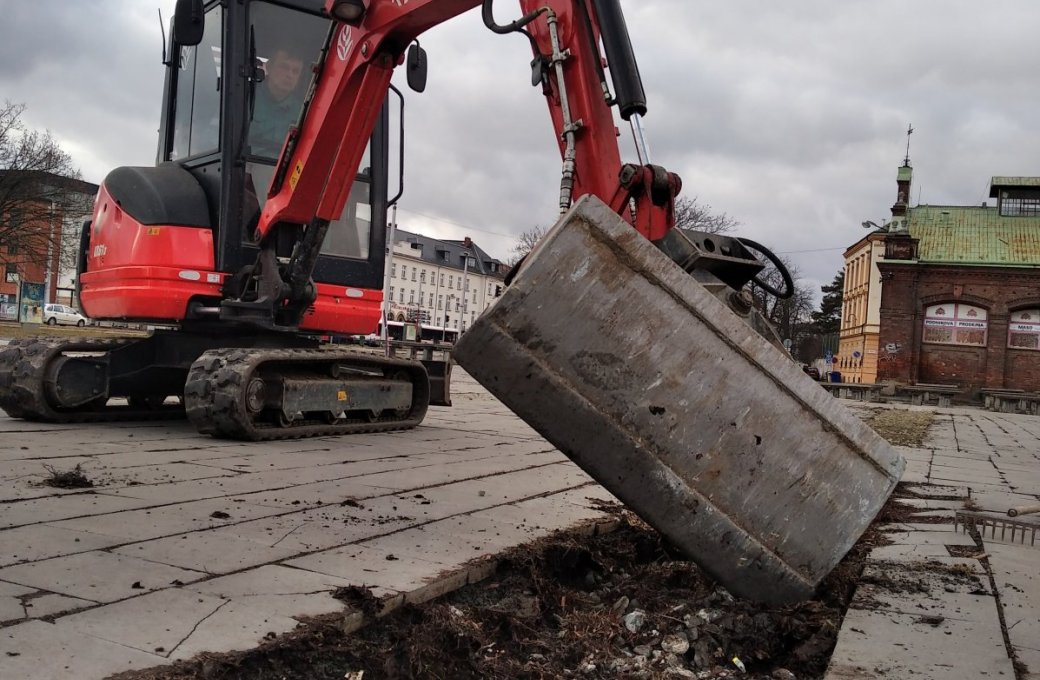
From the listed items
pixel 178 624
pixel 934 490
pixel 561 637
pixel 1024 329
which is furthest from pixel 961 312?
pixel 178 624

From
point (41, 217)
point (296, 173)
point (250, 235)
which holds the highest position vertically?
point (41, 217)

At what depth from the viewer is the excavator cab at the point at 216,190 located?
23.4ft

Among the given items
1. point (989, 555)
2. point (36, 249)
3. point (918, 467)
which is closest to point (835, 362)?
point (36, 249)

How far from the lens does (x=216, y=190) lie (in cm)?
740

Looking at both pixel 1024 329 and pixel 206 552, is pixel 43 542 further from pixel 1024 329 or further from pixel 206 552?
pixel 1024 329

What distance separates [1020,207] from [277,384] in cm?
4370

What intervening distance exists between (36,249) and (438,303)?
57920 millimetres

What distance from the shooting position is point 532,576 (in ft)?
12.0

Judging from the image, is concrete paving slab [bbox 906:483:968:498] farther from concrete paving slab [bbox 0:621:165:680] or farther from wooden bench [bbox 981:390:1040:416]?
wooden bench [bbox 981:390:1040:416]

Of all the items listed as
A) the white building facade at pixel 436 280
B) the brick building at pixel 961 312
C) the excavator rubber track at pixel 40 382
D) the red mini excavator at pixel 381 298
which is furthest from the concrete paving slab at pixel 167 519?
the white building facade at pixel 436 280

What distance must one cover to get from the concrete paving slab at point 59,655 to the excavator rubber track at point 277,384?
423 cm

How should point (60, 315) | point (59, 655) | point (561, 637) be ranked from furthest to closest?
point (60, 315), point (561, 637), point (59, 655)

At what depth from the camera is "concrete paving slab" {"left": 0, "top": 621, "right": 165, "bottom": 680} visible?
2.20 metres

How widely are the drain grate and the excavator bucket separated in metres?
2.37
